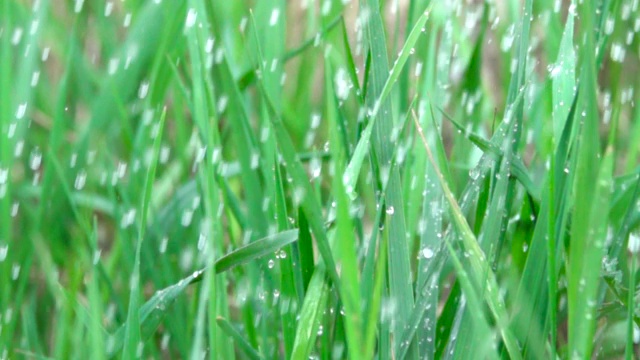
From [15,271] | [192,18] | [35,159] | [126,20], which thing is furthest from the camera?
[126,20]

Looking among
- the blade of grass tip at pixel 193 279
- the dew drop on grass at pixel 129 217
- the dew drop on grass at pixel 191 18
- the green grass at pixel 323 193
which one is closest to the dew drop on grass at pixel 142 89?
the green grass at pixel 323 193

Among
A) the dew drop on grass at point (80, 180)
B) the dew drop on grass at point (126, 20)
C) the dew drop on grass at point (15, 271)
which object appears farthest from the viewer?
the dew drop on grass at point (126, 20)

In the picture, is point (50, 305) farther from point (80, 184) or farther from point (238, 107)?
point (238, 107)

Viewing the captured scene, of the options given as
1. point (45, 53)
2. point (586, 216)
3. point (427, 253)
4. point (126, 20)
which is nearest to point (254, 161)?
point (427, 253)

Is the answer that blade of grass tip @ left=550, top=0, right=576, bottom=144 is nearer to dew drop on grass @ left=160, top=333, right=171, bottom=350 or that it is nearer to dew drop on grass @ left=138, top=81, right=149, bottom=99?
dew drop on grass @ left=160, top=333, right=171, bottom=350

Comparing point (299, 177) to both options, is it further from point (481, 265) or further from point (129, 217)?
point (129, 217)

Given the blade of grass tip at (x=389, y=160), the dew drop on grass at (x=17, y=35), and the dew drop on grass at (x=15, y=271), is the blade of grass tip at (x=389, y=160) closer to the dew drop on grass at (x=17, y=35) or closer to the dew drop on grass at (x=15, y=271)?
the dew drop on grass at (x=15, y=271)

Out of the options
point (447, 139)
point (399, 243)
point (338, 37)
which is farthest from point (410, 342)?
point (447, 139)

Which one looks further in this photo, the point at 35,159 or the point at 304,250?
the point at 35,159
